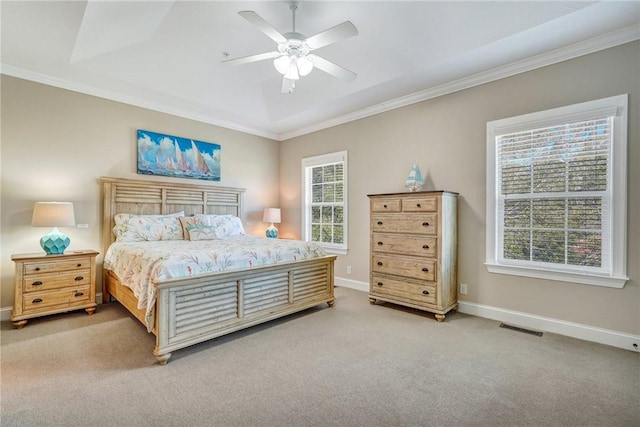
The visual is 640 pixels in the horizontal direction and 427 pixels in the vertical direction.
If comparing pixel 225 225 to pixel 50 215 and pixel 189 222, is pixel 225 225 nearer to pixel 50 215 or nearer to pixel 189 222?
pixel 189 222

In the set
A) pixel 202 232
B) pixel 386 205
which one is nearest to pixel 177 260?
pixel 202 232

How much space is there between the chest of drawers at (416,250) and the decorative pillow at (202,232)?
7.18 ft

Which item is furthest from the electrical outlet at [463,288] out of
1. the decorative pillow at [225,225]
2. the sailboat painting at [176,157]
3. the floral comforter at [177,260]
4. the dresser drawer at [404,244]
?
the sailboat painting at [176,157]

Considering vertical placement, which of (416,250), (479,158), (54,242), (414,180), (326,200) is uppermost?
(479,158)

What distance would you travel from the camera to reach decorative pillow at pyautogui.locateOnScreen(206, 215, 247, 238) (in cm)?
449

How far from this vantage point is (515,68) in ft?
10.6

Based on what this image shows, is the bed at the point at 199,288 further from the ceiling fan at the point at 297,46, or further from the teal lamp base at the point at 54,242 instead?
the ceiling fan at the point at 297,46

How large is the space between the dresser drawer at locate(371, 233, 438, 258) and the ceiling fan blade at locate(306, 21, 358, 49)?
7.42 ft

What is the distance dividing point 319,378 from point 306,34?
320 cm

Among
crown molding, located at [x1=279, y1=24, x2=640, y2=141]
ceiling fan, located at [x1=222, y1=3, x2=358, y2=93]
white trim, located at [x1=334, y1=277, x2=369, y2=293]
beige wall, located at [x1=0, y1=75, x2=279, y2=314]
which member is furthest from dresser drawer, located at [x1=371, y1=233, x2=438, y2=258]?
beige wall, located at [x1=0, y1=75, x2=279, y2=314]

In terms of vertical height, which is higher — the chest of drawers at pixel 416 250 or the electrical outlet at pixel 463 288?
the chest of drawers at pixel 416 250

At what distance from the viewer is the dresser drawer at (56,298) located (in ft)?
10.3

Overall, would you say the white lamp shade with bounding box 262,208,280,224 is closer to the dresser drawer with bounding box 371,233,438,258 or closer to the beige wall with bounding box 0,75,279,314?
the beige wall with bounding box 0,75,279,314

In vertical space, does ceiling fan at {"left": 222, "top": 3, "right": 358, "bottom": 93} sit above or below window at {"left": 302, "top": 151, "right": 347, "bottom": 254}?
above
